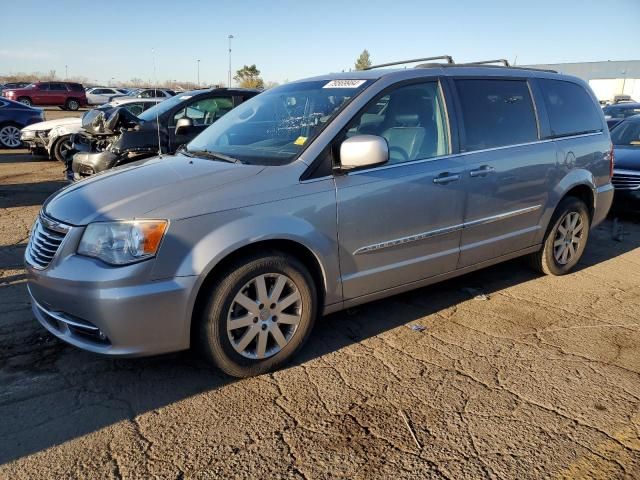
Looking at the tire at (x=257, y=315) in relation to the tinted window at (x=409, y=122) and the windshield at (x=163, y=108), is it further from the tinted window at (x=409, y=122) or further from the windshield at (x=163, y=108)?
the windshield at (x=163, y=108)

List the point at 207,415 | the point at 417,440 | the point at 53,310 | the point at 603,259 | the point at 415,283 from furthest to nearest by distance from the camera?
the point at 603,259
the point at 415,283
the point at 53,310
the point at 207,415
the point at 417,440

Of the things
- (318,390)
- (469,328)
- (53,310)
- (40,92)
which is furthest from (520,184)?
(40,92)

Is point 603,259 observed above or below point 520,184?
below

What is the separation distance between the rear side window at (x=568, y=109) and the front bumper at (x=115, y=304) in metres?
3.67

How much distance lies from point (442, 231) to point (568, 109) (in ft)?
7.09

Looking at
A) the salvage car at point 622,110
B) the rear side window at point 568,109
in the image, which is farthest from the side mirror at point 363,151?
the salvage car at point 622,110

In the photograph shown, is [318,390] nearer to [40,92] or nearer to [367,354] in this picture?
[367,354]

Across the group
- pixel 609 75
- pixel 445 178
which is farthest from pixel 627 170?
pixel 609 75

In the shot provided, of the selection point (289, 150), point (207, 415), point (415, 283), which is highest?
point (289, 150)

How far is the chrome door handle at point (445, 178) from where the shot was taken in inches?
149

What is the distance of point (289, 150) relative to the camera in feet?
11.3

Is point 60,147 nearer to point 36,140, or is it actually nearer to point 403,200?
point 36,140

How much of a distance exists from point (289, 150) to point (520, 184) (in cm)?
209

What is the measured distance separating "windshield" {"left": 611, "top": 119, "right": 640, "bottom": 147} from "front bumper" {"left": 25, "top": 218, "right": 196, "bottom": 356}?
8289 mm
